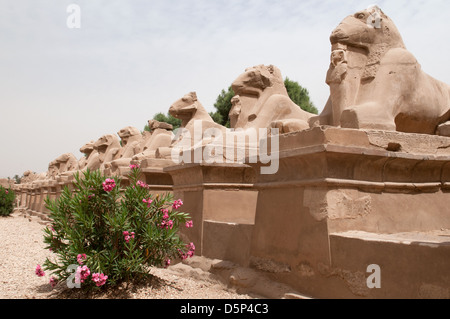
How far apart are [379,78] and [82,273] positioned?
131 inches

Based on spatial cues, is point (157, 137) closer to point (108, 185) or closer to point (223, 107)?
point (108, 185)

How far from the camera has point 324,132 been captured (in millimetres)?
3295

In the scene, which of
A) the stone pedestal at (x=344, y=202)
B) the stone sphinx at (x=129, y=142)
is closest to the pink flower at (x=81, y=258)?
the stone pedestal at (x=344, y=202)

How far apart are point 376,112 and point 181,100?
4.93m

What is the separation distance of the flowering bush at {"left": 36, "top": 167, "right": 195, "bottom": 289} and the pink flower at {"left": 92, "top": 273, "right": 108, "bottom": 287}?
8cm

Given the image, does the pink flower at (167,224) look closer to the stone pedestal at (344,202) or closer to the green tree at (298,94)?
the stone pedestal at (344,202)

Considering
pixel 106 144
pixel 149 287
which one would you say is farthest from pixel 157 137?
pixel 149 287

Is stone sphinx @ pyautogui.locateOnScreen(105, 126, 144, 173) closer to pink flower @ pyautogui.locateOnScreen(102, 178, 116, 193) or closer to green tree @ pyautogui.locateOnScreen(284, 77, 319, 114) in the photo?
pink flower @ pyautogui.locateOnScreen(102, 178, 116, 193)

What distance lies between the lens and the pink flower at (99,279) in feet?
11.5

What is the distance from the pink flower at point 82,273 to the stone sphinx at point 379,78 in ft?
8.93

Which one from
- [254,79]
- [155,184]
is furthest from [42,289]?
[254,79]

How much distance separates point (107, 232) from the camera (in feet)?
12.9

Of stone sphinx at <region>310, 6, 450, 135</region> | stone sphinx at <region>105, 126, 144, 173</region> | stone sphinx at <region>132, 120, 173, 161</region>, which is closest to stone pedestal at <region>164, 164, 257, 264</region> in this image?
stone sphinx at <region>310, 6, 450, 135</region>

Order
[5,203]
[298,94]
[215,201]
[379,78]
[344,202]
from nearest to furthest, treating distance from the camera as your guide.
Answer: [344,202], [379,78], [215,201], [5,203], [298,94]
